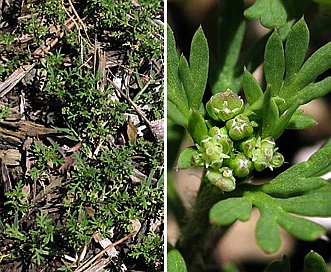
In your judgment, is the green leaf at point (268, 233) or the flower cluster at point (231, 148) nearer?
the green leaf at point (268, 233)


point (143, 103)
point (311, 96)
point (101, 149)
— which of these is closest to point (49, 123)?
point (101, 149)

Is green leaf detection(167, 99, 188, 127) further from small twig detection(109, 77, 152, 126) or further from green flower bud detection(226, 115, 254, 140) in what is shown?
small twig detection(109, 77, 152, 126)

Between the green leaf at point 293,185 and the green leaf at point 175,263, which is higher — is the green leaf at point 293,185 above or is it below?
above

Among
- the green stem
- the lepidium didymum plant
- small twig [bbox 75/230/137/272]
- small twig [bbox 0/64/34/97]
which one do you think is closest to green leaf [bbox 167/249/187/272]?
the lepidium didymum plant

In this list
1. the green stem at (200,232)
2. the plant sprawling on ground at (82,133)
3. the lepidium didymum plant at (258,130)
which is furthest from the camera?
the plant sprawling on ground at (82,133)

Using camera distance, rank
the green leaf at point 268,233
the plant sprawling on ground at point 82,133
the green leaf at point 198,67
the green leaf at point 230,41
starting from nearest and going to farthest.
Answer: the green leaf at point 268,233 < the green leaf at point 198,67 < the green leaf at point 230,41 < the plant sprawling on ground at point 82,133

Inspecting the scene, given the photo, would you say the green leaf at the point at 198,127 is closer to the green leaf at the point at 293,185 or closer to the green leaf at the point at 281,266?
the green leaf at the point at 293,185

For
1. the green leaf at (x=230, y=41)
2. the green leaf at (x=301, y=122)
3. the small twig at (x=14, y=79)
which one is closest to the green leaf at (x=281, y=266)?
the green leaf at (x=301, y=122)
